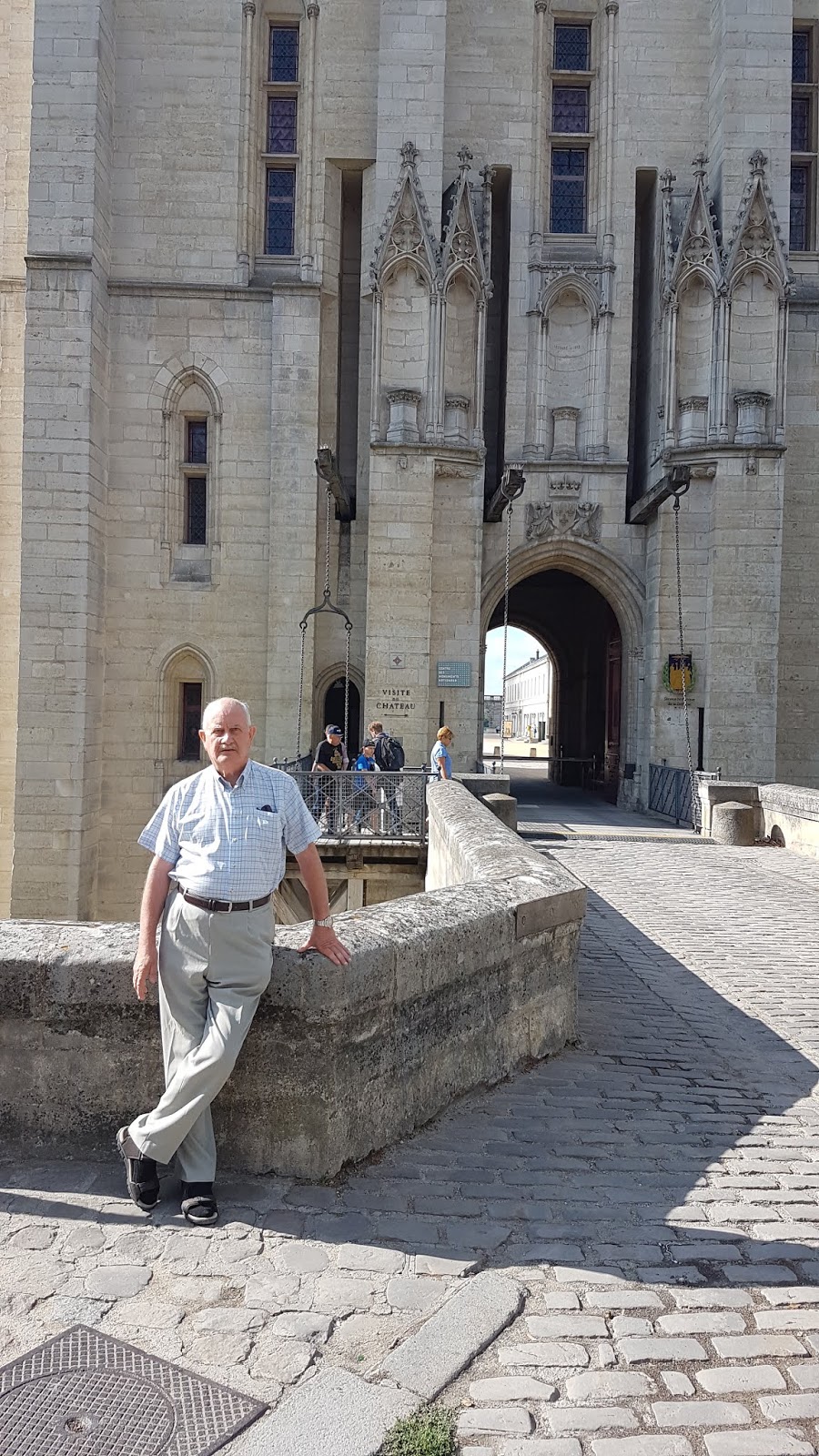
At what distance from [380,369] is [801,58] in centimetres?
1003

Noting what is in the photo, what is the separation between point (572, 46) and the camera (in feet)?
58.1

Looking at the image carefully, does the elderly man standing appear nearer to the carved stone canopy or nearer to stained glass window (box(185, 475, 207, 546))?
the carved stone canopy

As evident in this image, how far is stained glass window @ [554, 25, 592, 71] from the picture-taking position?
17.7 metres

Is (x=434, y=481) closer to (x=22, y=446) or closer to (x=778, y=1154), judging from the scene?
(x=22, y=446)

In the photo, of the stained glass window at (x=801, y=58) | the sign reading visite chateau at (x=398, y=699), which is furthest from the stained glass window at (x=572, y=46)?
the sign reading visite chateau at (x=398, y=699)

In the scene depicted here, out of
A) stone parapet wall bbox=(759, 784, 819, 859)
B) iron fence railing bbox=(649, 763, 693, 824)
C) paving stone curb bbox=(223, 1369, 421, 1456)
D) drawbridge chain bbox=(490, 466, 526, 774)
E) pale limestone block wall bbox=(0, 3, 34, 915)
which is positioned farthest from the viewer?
pale limestone block wall bbox=(0, 3, 34, 915)

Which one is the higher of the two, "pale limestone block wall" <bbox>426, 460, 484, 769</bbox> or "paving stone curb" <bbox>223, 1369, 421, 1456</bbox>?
"pale limestone block wall" <bbox>426, 460, 484, 769</bbox>

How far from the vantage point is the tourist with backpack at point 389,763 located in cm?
1273

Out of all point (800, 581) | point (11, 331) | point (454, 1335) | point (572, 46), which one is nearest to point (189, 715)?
point (11, 331)

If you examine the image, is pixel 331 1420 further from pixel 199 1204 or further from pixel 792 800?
pixel 792 800

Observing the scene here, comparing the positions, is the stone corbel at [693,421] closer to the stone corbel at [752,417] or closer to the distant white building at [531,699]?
the stone corbel at [752,417]

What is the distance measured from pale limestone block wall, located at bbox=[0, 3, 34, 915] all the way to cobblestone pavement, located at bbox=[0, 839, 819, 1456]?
15408 mm

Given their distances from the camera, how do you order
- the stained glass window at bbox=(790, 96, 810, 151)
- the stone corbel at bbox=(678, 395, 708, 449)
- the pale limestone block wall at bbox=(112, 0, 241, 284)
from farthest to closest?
the stained glass window at bbox=(790, 96, 810, 151) < the pale limestone block wall at bbox=(112, 0, 241, 284) < the stone corbel at bbox=(678, 395, 708, 449)

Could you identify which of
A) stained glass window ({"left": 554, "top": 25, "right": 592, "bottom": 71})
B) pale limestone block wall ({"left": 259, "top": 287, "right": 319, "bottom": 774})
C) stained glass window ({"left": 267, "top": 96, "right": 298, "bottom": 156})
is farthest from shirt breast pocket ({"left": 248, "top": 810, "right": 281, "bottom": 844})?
stained glass window ({"left": 554, "top": 25, "right": 592, "bottom": 71})
